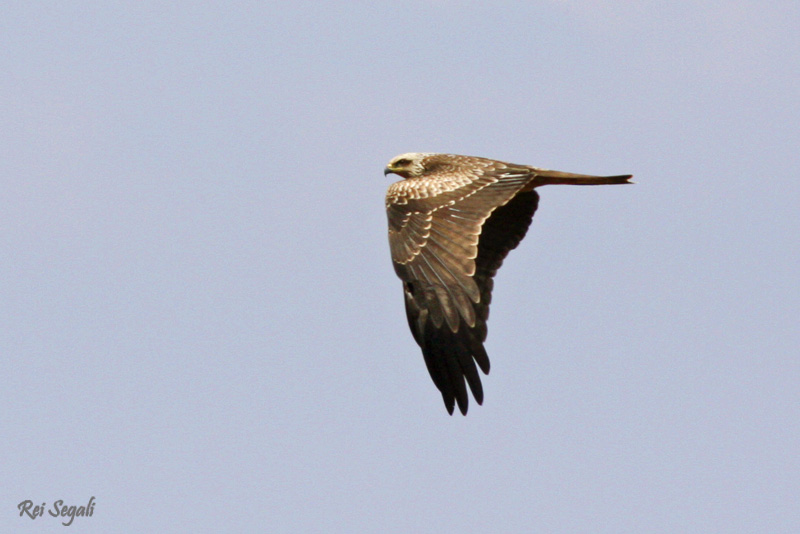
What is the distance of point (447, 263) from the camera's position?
19000mm

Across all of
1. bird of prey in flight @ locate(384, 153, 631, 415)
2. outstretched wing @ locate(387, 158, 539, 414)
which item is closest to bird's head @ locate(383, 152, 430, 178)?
bird of prey in flight @ locate(384, 153, 631, 415)

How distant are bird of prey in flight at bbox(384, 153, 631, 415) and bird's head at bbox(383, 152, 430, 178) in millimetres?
1162

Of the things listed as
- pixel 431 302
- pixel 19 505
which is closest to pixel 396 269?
pixel 431 302

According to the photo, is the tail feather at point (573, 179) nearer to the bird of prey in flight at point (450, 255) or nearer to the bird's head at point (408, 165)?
the bird of prey in flight at point (450, 255)

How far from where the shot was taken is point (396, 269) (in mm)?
19203

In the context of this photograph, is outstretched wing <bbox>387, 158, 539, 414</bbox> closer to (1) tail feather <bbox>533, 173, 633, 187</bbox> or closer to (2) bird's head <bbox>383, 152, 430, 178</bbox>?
(1) tail feather <bbox>533, 173, 633, 187</bbox>

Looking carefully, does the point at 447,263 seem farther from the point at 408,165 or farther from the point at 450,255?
the point at 408,165

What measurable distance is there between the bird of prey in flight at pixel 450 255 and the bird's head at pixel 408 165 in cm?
116

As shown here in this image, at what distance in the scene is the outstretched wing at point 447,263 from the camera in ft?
62.1

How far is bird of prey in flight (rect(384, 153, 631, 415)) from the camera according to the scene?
1894 cm

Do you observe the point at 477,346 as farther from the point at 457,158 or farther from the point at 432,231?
the point at 457,158

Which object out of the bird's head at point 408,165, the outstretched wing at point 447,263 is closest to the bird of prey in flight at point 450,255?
the outstretched wing at point 447,263

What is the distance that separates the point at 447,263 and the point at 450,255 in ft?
0.35

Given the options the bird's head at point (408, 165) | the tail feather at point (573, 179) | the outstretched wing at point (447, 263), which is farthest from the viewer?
the bird's head at point (408, 165)
